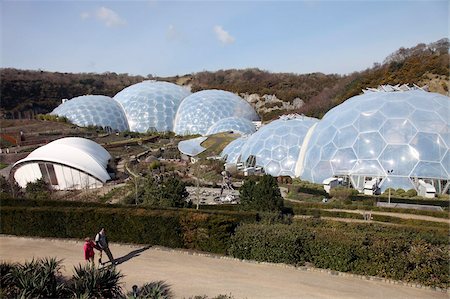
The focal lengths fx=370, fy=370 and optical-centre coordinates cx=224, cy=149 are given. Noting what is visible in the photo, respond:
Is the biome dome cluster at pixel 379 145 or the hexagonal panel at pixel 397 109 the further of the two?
the hexagonal panel at pixel 397 109

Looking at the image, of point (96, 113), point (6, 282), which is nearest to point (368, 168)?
point (6, 282)

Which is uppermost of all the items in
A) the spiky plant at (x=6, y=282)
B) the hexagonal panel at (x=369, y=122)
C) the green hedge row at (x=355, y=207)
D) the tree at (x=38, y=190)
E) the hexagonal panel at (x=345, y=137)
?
the hexagonal panel at (x=369, y=122)

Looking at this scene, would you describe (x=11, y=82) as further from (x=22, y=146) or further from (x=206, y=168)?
(x=206, y=168)

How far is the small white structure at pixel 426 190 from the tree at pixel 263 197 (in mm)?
9211

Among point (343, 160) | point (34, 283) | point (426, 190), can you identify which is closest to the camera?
point (34, 283)

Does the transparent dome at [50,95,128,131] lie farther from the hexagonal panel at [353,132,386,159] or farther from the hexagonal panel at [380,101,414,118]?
the hexagonal panel at [380,101,414,118]

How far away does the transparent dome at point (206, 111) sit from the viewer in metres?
52.3

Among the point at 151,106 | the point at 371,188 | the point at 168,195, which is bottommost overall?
the point at 371,188

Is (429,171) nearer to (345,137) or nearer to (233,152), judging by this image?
(345,137)

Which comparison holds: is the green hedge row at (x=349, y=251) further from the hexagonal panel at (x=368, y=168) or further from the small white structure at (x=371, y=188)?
the hexagonal panel at (x=368, y=168)

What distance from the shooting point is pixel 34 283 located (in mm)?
7945

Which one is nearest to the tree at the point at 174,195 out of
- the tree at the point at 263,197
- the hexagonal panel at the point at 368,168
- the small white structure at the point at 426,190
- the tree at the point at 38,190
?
the tree at the point at 263,197

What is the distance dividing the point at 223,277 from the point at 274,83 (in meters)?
85.5

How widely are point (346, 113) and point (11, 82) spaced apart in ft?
292
